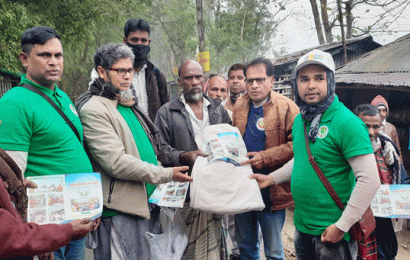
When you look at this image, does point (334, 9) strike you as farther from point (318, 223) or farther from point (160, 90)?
point (318, 223)

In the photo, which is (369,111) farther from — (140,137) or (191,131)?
(140,137)

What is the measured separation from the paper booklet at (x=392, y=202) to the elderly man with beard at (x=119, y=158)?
1630 millimetres

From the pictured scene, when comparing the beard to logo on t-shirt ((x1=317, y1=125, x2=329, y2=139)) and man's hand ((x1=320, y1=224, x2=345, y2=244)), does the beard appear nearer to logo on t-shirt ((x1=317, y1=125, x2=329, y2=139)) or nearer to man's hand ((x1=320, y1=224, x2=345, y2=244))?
logo on t-shirt ((x1=317, y1=125, x2=329, y2=139))

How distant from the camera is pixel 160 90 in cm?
400

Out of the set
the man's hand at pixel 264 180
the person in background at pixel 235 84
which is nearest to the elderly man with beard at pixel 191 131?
the man's hand at pixel 264 180

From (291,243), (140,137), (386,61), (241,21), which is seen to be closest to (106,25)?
(241,21)

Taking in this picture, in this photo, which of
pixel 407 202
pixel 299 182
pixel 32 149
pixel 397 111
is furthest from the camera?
pixel 397 111

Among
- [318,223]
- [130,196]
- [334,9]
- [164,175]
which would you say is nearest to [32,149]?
[130,196]

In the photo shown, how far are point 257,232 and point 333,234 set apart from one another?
130 centimetres

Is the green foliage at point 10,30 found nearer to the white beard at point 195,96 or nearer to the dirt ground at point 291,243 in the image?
the white beard at point 195,96

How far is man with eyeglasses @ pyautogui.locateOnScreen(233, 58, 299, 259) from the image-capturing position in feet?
9.25

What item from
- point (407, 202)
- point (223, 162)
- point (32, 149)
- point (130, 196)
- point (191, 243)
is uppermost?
point (32, 149)

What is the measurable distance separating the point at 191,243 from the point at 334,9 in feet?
44.9

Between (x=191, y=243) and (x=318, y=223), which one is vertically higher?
(x=318, y=223)
